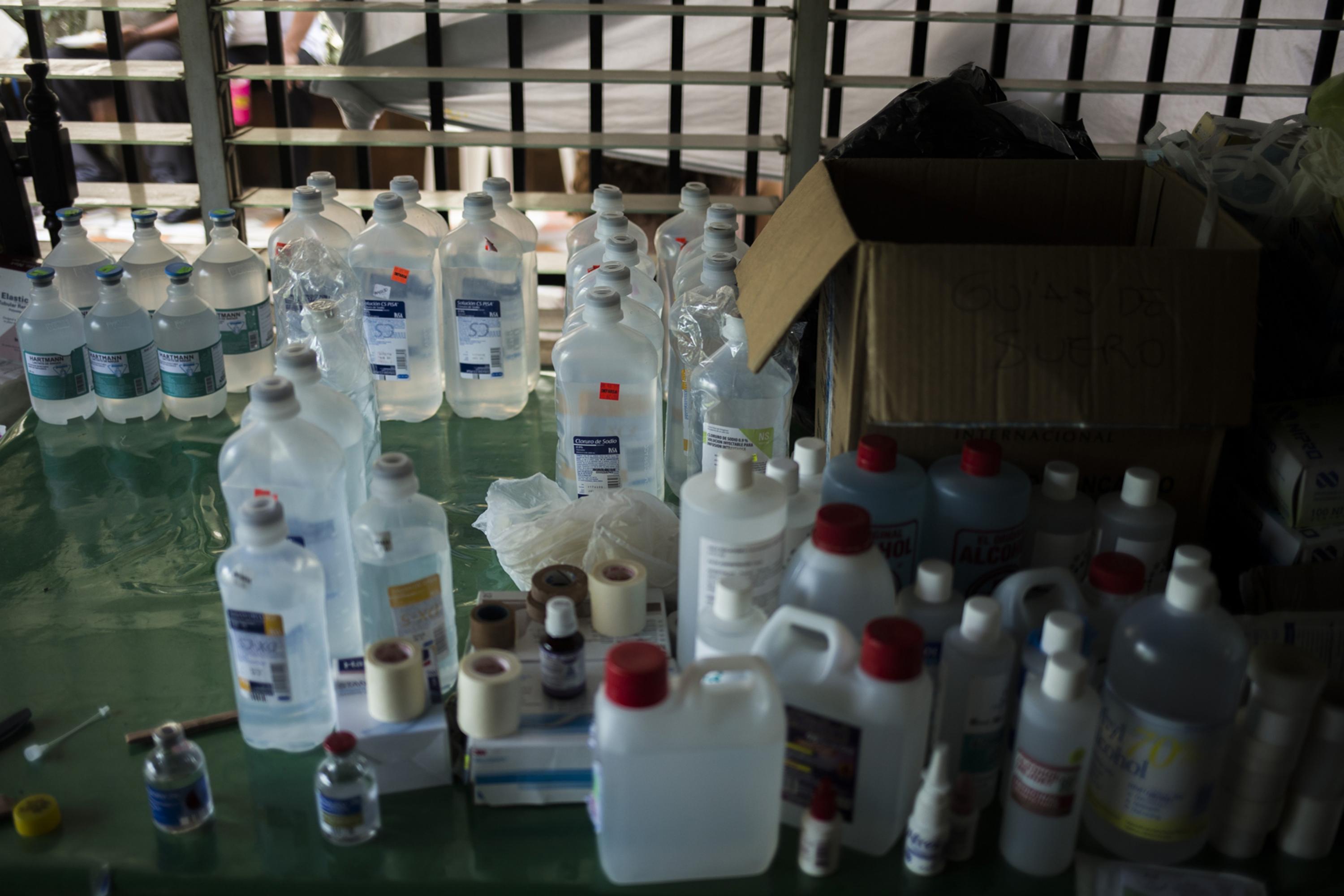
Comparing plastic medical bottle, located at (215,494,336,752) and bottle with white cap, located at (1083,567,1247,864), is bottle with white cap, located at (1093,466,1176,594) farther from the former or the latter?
plastic medical bottle, located at (215,494,336,752)

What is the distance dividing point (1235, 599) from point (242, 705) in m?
1.24

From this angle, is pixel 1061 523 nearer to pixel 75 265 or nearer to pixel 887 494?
pixel 887 494

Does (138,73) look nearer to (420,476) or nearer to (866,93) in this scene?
(420,476)

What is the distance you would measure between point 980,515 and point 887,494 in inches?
4.2

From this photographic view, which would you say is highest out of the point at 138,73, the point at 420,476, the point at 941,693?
the point at 138,73

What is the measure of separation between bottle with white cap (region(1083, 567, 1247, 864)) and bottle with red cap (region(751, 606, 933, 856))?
7.4 inches

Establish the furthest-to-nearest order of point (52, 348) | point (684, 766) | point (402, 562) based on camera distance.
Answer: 1. point (52, 348)
2. point (402, 562)
3. point (684, 766)

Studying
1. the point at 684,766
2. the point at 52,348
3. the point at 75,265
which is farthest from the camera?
the point at 75,265

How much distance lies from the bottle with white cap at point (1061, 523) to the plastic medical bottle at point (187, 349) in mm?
1442

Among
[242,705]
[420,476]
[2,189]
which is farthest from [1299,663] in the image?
[2,189]

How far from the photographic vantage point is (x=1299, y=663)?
1.03m

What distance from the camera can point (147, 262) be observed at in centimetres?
205

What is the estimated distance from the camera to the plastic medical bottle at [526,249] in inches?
79.7

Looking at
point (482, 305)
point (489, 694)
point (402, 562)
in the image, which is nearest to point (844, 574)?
point (489, 694)
